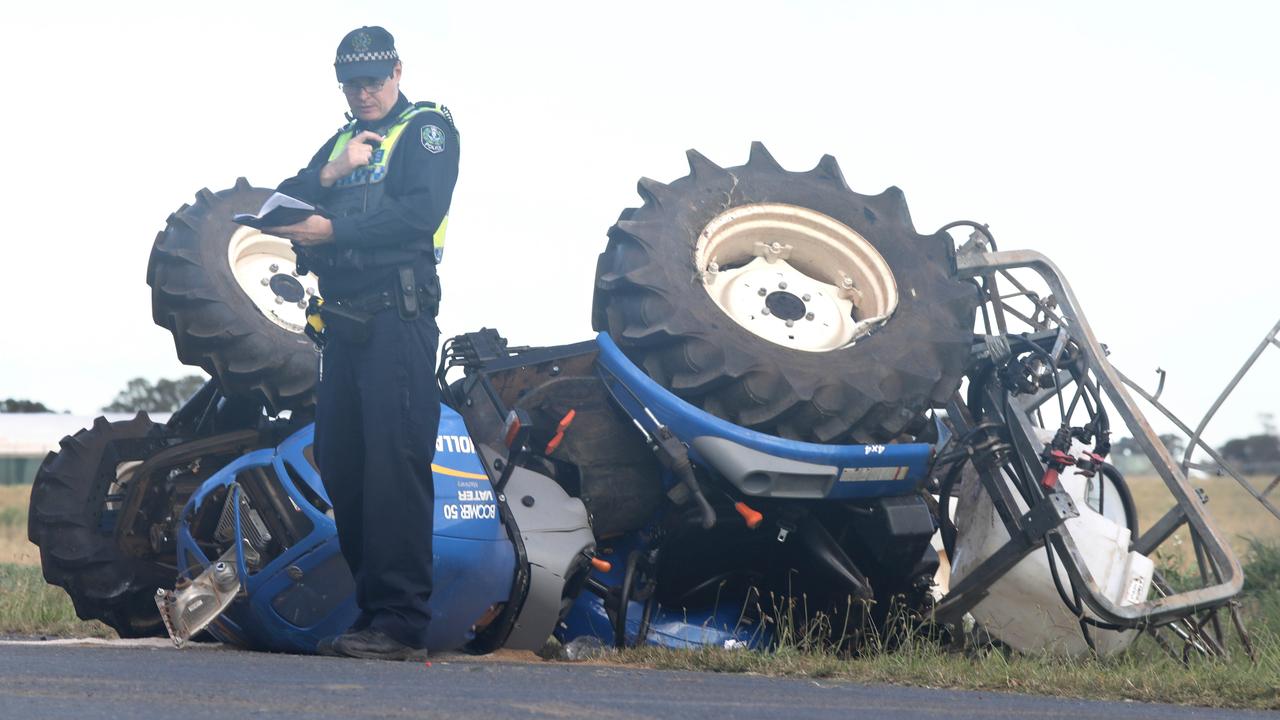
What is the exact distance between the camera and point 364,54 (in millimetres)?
5695

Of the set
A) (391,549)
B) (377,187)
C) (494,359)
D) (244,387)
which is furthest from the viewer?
(244,387)

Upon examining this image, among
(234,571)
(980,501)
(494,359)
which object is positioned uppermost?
(494,359)

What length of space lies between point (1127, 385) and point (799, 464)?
6.59ft

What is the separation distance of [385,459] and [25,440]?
158 ft

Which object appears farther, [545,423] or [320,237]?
[545,423]

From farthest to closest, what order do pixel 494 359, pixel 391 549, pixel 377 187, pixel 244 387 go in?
pixel 244 387 → pixel 494 359 → pixel 377 187 → pixel 391 549

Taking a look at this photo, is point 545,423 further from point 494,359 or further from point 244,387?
point 244,387

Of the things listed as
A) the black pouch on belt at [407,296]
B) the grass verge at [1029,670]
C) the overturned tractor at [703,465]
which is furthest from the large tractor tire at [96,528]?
the grass verge at [1029,670]

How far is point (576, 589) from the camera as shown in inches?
226

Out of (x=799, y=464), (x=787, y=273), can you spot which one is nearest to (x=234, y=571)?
(x=799, y=464)

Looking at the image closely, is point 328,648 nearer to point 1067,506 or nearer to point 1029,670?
point 1029,670

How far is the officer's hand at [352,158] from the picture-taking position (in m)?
5.60

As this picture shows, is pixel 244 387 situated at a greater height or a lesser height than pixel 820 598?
greater

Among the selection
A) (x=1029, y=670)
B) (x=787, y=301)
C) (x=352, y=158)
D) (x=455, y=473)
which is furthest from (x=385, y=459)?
(x=1029, y=670)
